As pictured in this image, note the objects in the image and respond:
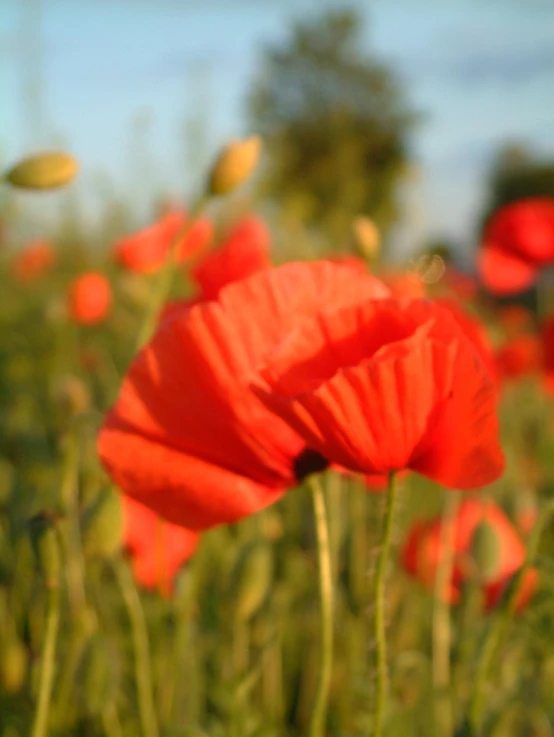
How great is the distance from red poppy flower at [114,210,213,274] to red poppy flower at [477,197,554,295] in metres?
0.58

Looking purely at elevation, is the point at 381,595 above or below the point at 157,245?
below

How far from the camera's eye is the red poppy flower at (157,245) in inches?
55.5

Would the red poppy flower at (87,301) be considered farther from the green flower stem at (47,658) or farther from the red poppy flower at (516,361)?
the green flower stem at (47,658)

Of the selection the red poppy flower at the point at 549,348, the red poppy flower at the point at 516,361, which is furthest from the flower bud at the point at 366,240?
the red poppy flower at the point at 516,361

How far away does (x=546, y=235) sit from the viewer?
1.67 meters

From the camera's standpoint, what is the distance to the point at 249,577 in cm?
81

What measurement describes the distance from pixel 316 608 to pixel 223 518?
0.81 metres

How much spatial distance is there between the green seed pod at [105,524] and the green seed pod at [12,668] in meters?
0.23

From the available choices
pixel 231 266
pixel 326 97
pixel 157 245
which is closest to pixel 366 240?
pixel 231 266

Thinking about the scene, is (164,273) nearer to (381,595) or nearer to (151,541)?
(381,595)

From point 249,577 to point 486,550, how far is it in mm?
217

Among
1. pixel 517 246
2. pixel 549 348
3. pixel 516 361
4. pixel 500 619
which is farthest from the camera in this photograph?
pixel 516 361

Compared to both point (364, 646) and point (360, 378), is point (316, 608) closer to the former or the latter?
point (364, 646)

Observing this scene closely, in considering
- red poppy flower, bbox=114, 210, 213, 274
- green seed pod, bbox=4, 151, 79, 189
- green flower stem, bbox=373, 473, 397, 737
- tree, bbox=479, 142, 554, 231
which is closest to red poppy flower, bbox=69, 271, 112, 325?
red poppy flower, bbox=114, 210, 213, 274
